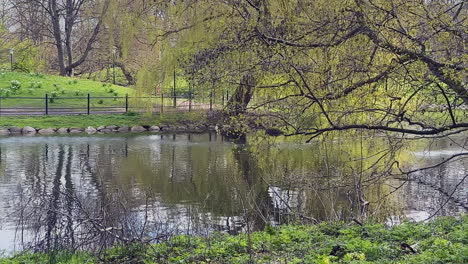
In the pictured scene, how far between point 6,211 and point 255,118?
14.2ft

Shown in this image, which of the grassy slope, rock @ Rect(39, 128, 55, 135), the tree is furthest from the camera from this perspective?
the tree

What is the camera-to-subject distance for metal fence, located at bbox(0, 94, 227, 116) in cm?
2395

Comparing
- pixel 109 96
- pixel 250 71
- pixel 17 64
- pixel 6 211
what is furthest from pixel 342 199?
pixel 17 64

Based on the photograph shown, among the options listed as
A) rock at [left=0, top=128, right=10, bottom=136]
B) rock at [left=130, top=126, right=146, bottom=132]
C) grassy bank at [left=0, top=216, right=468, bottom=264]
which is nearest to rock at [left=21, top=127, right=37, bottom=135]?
rock at [left=0, top=128, right=10, bottom=136]

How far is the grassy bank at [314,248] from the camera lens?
16.7 feet

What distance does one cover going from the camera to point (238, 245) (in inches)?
244

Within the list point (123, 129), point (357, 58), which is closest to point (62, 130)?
point (123, 129)

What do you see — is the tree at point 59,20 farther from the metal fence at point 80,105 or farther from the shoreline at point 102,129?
the shoreline at point 102,129

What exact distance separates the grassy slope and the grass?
6.11 ft

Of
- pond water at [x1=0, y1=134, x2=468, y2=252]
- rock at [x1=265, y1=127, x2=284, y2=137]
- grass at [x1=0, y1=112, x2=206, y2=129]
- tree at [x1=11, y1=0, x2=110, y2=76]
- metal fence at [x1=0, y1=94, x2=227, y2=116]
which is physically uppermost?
tree at [x1=11, y1=0, x2=110, y2=76]

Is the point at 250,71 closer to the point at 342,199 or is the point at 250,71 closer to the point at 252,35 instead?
the point at 252,35

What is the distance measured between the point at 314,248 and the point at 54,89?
78.4ft

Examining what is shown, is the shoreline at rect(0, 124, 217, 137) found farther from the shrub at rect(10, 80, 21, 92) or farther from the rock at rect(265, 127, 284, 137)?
the rock at rect(265, 127, 284, 137)

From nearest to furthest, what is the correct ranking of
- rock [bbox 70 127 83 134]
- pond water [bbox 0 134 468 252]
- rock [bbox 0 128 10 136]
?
pond water [bbox 0 134 468 252], rock [bbox 0 128 10 136], rock [bbox 70 127 83 134]
